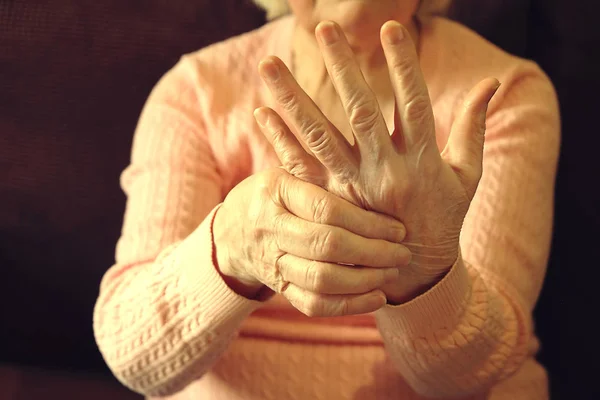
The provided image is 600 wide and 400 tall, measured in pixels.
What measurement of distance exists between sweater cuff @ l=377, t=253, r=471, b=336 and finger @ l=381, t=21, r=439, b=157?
0.46 ft

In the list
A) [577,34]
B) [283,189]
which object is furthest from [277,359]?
[577,34]

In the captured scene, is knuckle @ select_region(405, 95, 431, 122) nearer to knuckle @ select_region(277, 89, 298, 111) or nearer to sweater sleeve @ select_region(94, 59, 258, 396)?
knuckle @ select_region(277, 89, 298, 111)

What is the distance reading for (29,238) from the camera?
966 mm

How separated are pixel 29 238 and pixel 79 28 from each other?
0.35m

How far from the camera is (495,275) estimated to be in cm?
65

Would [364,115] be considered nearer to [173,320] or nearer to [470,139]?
[470,139]

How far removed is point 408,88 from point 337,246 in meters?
0.14

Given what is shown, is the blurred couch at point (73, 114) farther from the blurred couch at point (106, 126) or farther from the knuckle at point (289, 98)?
the knuckle at point (289, 98)

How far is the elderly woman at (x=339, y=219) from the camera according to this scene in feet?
1.53

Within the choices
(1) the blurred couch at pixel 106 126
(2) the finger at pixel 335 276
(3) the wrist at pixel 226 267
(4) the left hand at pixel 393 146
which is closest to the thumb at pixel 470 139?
(4) the left hand at pixel 393 146

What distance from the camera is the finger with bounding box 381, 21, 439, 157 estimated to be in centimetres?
43

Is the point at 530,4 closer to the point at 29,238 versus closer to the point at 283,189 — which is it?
the point at 283,189

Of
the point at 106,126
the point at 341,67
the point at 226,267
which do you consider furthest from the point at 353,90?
the point at 106,126

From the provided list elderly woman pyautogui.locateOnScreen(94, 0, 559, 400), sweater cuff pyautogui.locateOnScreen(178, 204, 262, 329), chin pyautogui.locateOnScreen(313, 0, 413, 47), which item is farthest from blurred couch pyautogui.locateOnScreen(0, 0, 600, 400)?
sweater cuff pyautogui.locateOnScreen(178, 204, 262, 329)
